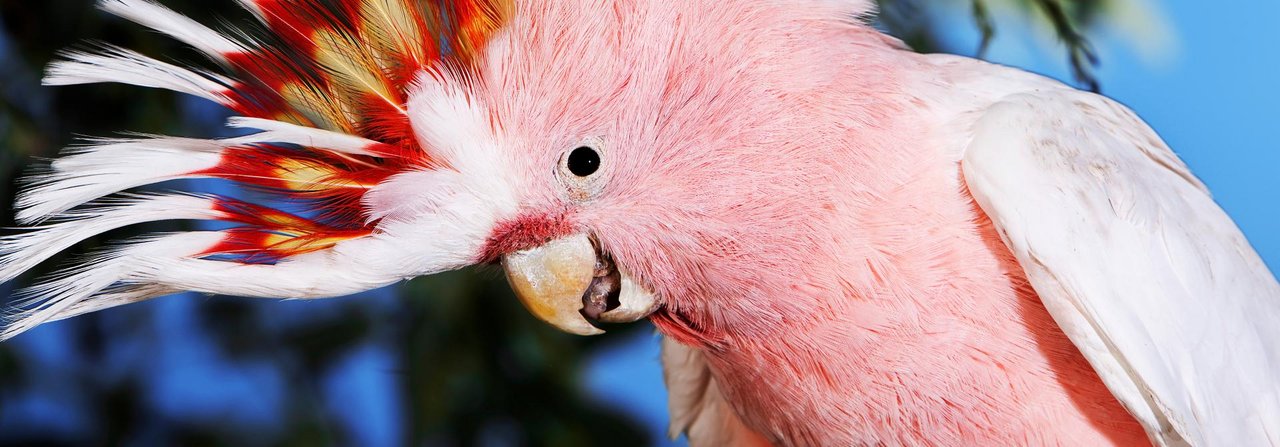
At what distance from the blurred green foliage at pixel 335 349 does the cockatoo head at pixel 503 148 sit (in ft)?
2.27

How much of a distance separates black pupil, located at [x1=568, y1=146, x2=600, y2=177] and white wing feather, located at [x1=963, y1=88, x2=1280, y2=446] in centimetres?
34

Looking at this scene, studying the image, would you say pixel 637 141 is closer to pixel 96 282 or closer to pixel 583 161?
pixel 583 161

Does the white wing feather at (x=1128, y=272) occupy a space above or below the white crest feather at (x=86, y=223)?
below

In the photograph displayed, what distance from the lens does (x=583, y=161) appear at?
865 millimetres

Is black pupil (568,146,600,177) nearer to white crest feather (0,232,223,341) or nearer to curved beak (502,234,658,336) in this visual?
curved beak (502,234,658,336)

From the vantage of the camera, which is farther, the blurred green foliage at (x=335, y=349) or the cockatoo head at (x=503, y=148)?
the blurred green foliage at (x=335, y=349)

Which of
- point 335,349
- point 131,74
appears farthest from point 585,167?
point 335,349

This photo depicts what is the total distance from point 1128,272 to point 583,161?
487 mm

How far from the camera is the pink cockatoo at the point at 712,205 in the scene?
833 mm

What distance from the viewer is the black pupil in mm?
865

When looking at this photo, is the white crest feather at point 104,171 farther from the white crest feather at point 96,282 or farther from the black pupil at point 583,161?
the black pupil at point 583,161

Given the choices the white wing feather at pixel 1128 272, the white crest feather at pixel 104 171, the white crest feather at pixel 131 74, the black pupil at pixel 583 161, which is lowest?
the white wing feather at pixel 1128 272

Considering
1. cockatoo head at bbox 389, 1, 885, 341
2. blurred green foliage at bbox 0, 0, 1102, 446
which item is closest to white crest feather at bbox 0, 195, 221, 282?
cockatoo head at bbox 389, 1, 885, 341

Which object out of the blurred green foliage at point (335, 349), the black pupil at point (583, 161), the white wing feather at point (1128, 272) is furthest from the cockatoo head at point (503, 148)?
the blurred green foliage at point (335, 349)
